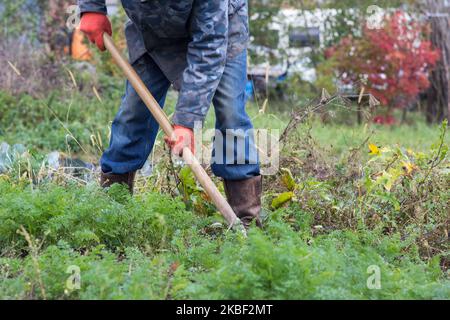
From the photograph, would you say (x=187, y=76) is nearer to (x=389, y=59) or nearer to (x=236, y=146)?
(x=236, y=146)

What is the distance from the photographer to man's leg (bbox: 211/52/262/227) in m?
4.48

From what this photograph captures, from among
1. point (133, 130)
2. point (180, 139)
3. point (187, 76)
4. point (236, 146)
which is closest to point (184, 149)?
point (180, 139)

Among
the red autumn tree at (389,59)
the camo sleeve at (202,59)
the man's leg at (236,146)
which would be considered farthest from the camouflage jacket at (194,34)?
the red autumn tree at (389,59)

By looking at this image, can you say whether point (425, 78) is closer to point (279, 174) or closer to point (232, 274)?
point (279, 174)

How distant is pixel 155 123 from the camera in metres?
4.75

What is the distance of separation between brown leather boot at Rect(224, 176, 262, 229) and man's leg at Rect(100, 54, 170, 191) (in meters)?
0.50

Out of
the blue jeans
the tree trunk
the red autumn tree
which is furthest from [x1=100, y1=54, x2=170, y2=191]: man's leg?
the tree trunk

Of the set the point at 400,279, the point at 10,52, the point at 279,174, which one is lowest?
the point at 400,279

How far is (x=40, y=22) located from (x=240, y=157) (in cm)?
675

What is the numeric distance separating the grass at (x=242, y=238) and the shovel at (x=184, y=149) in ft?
0.50

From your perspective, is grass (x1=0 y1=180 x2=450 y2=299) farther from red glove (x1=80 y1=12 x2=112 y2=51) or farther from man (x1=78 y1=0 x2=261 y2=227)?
red glove (x1=80 y1=12 x2=112 y2=51)

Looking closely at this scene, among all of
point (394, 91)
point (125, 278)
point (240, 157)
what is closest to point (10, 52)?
point (394, 91)

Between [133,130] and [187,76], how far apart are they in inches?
24.5

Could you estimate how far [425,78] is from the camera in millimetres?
10766
